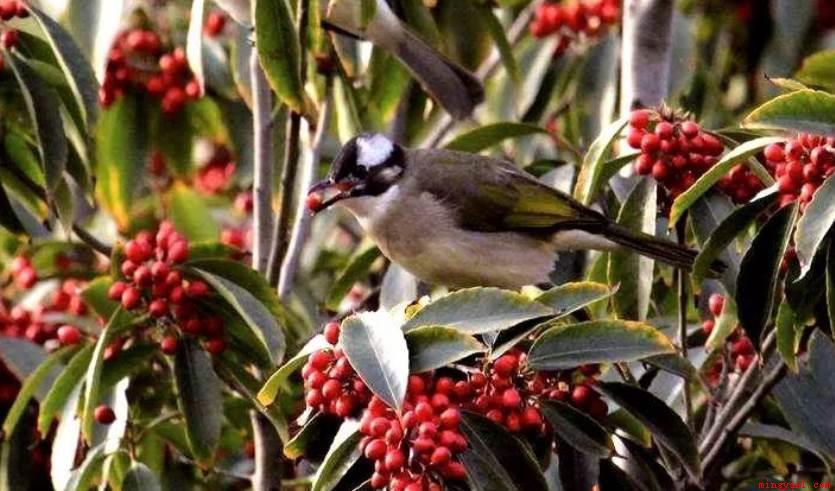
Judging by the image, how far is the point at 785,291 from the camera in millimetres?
3273

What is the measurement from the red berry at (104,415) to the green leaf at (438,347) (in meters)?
1.21

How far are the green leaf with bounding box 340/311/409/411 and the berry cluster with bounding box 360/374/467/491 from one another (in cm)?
5

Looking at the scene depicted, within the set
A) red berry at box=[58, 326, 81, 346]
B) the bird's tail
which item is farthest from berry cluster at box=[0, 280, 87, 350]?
the bird's tail

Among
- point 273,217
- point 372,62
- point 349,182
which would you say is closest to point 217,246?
point 273,217

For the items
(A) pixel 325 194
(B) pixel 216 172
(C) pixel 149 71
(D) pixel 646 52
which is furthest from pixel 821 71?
(B) pixel 216 172

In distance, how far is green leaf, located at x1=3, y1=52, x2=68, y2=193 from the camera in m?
3.95

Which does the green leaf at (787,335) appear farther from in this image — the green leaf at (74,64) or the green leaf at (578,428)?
the green leaf at (74,64)

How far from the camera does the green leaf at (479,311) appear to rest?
9.98ft

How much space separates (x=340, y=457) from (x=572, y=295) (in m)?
0.53

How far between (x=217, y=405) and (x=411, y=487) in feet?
3.88

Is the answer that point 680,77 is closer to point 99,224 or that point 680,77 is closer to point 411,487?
point 99,224

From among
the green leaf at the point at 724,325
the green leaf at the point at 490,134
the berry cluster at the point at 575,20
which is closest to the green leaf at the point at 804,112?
the green leaf at the point at 724,325

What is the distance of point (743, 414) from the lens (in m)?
3.45

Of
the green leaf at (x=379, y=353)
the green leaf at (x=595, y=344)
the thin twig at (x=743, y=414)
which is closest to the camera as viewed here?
the green leaf at (x=379, y=353)
